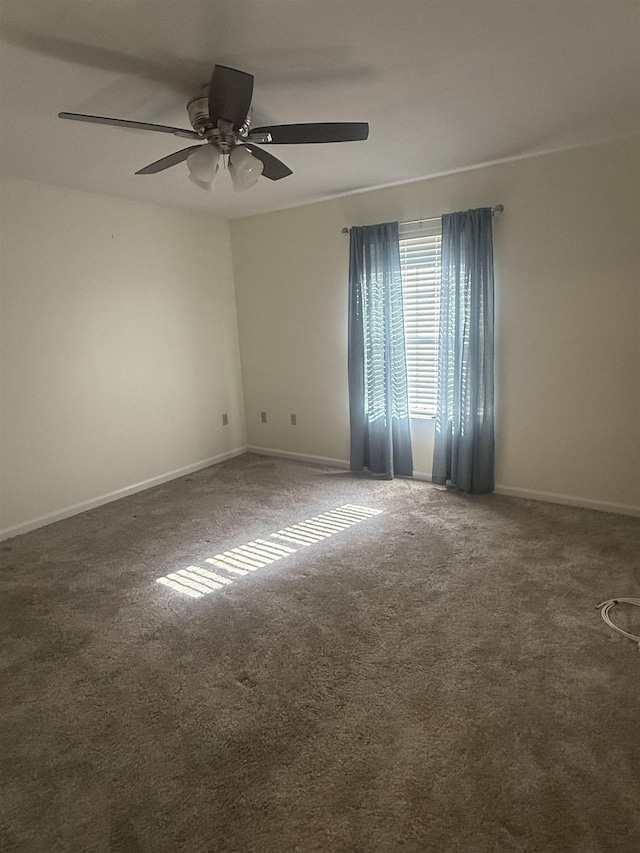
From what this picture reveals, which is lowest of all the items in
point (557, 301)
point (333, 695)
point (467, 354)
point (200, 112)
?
point (333, 695)

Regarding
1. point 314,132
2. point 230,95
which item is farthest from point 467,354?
point 230,95

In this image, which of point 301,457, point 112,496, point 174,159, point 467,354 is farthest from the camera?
point 301,457

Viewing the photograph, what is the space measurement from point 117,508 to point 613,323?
12.7 ft

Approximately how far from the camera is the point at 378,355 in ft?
15.0

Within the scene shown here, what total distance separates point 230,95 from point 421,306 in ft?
8.66

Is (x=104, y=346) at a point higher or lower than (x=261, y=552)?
higher

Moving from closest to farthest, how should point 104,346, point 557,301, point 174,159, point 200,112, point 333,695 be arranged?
point 333,695 → point 200,112 → point 174,159 → point 557,301 → point 104,346

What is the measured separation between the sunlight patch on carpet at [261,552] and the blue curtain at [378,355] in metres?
0.79

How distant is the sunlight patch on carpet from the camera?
311 cm

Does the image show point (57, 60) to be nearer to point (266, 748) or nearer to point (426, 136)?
point (426, 136)

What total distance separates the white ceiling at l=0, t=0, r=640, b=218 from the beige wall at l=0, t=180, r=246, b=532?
0.67m

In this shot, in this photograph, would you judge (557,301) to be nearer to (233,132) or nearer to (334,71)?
(334,71)

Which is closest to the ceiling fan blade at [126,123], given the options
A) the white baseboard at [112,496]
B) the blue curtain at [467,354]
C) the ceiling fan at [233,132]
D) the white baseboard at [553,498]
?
the ceiling fan at [233,132]

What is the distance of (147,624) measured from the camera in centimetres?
271
